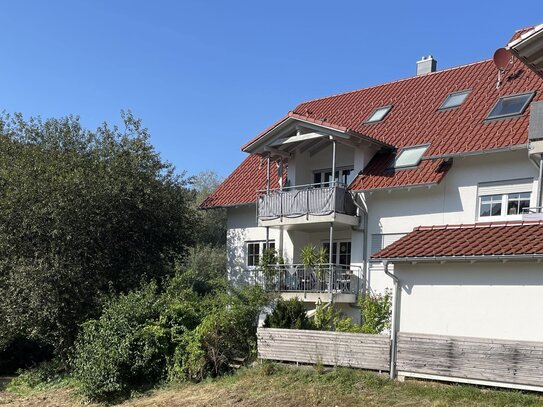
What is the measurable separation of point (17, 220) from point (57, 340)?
4.46 meters

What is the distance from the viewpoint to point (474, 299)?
13148 mm

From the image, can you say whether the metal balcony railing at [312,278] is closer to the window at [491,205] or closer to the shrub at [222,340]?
the shrub at [222,340]

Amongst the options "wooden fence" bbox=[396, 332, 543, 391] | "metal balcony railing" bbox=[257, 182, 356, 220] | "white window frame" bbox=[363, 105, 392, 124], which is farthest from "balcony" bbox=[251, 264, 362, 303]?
"white window frame" bbox=[363, 105, 392, 124]

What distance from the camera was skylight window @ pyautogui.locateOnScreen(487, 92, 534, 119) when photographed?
60.6 ft

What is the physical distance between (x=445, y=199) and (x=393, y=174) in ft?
6.37

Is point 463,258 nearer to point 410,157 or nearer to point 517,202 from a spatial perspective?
point 517,202

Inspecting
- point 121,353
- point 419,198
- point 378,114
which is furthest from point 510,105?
point 121,353

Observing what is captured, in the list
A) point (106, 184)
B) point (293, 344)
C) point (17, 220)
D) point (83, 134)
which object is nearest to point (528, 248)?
point (293, 344)

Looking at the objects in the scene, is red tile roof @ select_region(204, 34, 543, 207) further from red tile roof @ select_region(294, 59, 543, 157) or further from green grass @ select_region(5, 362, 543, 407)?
green grass @ select_region(5, 362, 543, 407)

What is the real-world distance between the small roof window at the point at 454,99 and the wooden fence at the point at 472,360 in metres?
10.7

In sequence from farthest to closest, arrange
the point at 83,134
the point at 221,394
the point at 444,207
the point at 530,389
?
1. the point at 83,134
2. the point at 444,207
3. the point at 221,394
4. the point at 530,389

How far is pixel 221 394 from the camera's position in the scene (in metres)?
14.2

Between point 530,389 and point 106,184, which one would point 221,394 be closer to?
point 530,389

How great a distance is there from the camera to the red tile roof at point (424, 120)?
59.6ft
